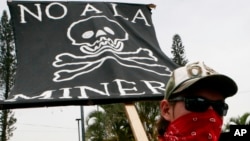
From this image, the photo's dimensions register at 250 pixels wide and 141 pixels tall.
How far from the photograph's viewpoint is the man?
1.76 meters

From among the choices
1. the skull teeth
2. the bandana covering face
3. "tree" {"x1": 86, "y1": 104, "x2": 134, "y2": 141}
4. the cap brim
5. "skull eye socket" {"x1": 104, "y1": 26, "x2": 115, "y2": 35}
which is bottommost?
the bandana covering face

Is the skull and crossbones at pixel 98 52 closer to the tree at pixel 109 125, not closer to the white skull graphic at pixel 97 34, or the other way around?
the white skull graphic at pixel 97 34

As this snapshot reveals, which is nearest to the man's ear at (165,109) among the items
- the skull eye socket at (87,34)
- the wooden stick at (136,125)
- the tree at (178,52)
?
the wooden stick at (136,125)

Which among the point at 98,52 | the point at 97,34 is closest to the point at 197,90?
the point at 98,52

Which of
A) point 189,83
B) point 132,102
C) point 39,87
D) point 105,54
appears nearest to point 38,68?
point 39,87

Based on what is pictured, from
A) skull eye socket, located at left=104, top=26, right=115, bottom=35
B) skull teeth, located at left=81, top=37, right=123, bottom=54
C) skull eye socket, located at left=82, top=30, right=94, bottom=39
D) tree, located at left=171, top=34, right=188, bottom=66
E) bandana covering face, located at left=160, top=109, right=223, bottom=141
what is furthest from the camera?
tree, located at left=171, top=34, right=188, bottom=66

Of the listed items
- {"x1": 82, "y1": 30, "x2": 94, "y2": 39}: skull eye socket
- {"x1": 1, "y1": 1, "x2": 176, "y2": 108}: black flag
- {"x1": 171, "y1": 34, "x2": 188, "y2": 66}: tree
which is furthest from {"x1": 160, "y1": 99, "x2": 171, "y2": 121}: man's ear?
{"x1": 171, "y1": 34, "x2": 188, "y2": 66}: tree

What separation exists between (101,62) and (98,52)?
0.18 meters

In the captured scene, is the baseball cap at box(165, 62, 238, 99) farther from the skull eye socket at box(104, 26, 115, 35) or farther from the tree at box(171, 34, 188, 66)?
the tree at box(171, 34, 188, 66)

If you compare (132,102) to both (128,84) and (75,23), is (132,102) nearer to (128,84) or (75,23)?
(128,84)

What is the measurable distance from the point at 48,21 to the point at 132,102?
5.32ft

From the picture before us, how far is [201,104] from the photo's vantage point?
5.81ft

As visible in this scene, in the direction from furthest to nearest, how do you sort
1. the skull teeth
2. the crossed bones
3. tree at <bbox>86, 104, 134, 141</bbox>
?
tree at <bbox>86, 104, 134, 141</bbox>, the skull teeth, the crossed bones

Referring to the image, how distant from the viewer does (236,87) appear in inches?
73.9
